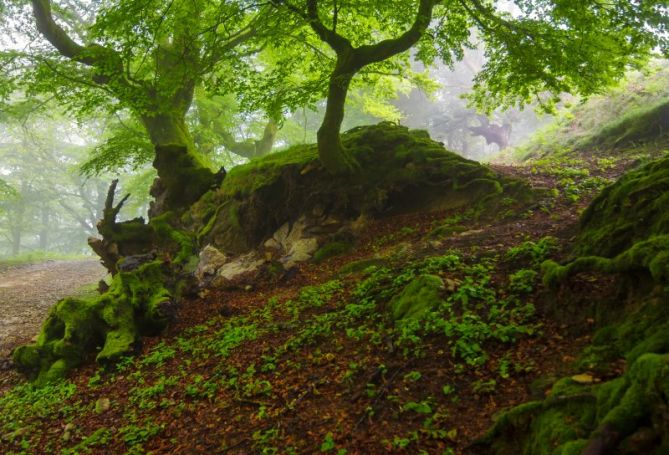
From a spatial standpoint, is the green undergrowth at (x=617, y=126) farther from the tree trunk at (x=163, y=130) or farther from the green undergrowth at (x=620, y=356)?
the tree trunk at (x=163, y=130)

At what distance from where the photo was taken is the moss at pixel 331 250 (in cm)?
994

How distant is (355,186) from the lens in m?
11.0

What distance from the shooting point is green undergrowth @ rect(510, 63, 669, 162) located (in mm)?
11836

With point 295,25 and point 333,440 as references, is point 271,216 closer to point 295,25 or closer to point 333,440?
point 295,25

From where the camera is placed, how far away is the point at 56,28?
13008 millimetres

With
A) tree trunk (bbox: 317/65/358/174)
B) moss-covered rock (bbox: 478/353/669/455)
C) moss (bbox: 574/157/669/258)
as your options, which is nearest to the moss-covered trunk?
tree trunk (bbox: 317/65/358/174)

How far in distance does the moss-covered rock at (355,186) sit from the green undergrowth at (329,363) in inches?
151

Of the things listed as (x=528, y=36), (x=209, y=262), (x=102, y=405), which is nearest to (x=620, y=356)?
(x=102, y=405)

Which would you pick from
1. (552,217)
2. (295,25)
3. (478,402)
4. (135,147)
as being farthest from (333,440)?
(135,147)

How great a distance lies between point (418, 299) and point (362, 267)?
2.68 metres

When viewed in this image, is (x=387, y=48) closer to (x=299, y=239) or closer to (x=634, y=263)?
(x=299, y=239)

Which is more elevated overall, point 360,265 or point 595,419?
point 360,265

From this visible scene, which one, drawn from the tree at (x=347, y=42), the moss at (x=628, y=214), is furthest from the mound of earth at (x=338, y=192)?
the moss at (x=628, y=214)

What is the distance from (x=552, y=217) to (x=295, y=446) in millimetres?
6027
